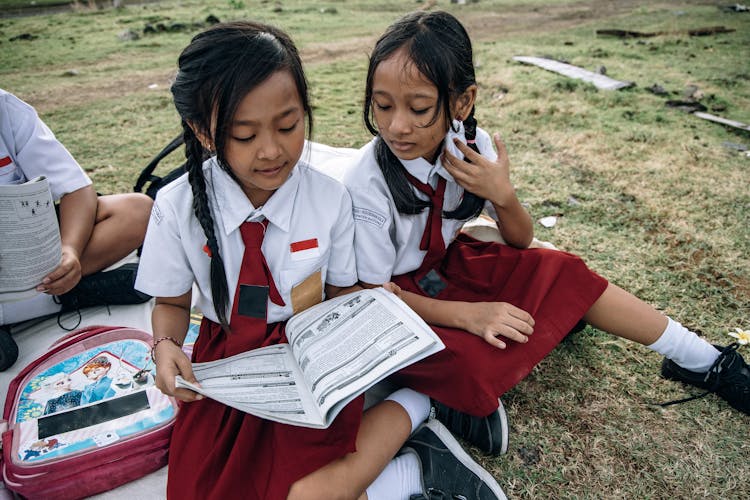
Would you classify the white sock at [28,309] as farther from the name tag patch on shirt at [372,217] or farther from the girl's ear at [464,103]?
the girl's ear at [464,103]

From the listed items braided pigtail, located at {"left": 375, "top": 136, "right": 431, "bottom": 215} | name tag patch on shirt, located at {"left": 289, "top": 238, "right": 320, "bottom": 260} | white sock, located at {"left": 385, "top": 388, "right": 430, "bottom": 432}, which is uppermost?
braided pigtail, located at {"left": 375, "top": 136, "right": 431, "bottom": 215}

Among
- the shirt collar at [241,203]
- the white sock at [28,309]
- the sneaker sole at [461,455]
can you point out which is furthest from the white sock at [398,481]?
the white sock at [28,309]

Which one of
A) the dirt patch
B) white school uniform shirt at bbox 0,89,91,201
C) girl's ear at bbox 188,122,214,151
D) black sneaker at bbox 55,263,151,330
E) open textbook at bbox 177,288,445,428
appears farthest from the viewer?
the dirt patch

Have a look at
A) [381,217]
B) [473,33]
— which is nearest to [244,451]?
[381,217]

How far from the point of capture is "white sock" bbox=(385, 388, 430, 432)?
5.00ft

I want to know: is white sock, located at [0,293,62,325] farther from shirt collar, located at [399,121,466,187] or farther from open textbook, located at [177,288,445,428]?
shirt collar, located at [399,121,466,187]

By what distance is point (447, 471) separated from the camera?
1454mm

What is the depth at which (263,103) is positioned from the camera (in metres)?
1.19

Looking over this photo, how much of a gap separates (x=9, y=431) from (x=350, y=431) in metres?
0.96

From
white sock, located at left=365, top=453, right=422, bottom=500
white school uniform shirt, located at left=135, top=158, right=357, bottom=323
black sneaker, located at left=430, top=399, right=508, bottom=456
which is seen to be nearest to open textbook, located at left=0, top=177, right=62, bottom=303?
white school uniform shirt, located at left=135, top=158, right=357, bottom=323

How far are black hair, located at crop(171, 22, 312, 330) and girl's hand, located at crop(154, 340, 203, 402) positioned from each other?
278mm

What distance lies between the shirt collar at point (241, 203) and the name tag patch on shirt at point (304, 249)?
0.07 m

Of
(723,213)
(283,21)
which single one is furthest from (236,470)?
(283,21)

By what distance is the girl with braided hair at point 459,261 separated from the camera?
1.46m
